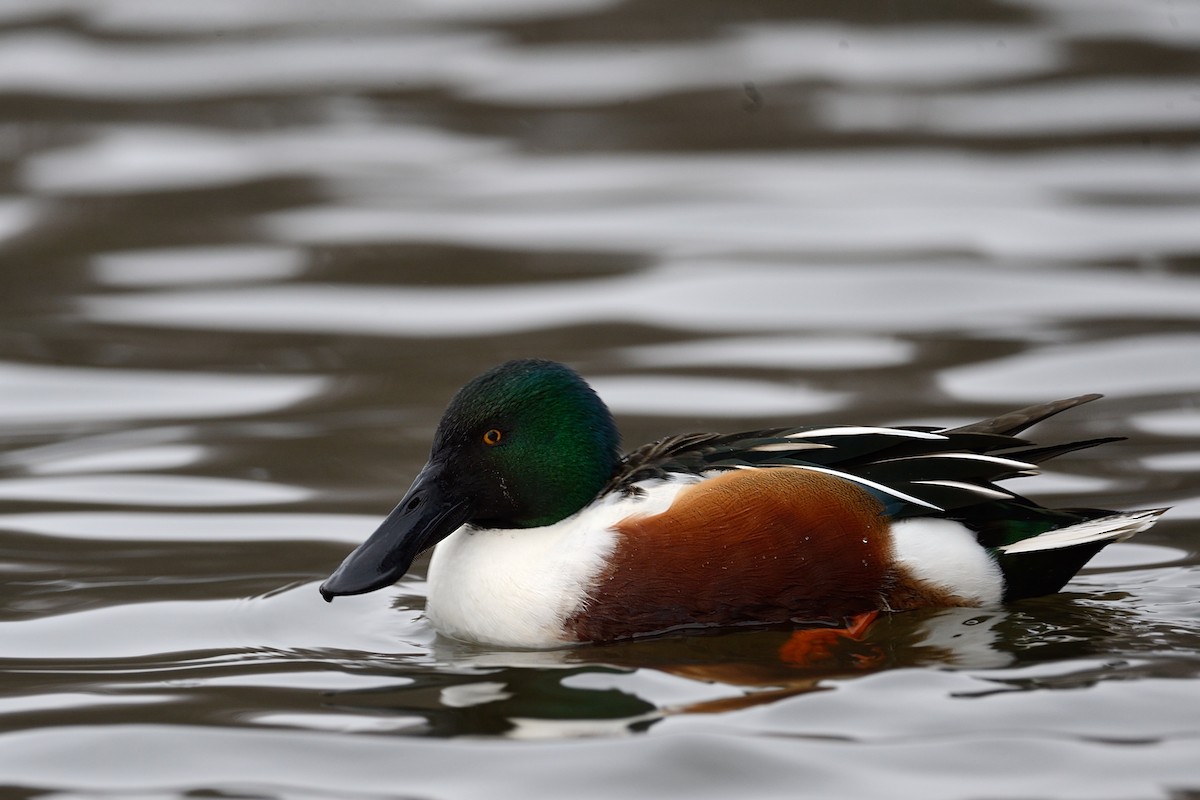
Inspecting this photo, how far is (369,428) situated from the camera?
7082mm

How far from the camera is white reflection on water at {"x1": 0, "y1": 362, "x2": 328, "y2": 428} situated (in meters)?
7.39

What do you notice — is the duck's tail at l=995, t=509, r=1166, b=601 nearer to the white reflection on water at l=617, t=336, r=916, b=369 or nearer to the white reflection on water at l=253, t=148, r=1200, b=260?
the white reflection on water at l=617, t=336, r=916, b=369

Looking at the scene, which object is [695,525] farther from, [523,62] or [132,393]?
[523,62]

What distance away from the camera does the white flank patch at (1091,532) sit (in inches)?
183

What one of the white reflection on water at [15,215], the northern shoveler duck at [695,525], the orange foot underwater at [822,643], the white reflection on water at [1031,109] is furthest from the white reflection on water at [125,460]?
the white reflection on water at [1031,109]

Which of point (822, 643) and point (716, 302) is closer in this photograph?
point (822, 643)

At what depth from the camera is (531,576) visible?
15.3ft

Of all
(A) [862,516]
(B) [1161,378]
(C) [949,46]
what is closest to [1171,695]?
(A) [862,516]

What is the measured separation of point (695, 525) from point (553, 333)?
12.0ft

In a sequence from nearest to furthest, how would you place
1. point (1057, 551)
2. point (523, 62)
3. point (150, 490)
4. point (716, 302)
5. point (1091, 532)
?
1. point (1091, 532)
2. point (1057, 551)
3. point (150, 490)
4. point (716, 302)
5. point (523, 62)

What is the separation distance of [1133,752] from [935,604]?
105 cm

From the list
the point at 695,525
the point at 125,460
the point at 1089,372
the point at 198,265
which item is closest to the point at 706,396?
the point at 1089,372

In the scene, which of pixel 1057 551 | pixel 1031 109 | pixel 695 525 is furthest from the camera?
pixel 1031 109

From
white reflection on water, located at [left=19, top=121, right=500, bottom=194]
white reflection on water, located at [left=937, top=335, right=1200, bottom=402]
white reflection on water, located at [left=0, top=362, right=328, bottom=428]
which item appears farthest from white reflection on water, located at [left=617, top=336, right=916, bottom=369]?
white reflection on water, located at [left=19, top=121, right=500, bottom=194]
